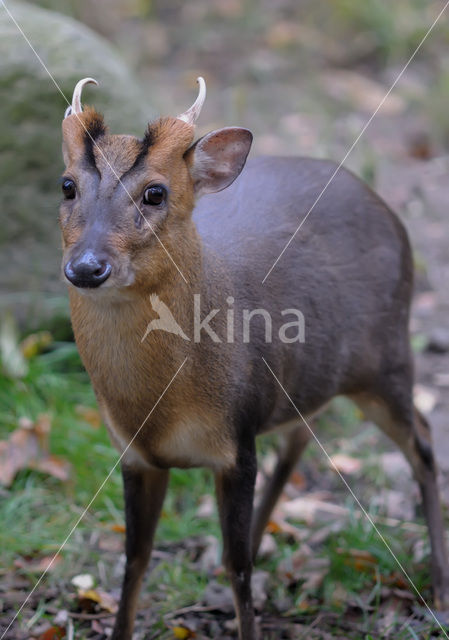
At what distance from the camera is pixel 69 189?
3.00 meters

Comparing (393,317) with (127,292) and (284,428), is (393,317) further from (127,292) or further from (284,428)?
(127,292)

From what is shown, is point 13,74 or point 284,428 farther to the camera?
point 13,74

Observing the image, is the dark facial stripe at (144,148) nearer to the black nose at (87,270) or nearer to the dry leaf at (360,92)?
the black nose at (87,270)

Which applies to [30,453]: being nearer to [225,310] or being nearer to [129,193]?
[225,310]

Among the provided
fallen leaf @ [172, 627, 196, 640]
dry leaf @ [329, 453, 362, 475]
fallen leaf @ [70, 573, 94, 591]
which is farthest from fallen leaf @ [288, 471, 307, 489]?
fallen leaf @ [172, 627, 196, 640]

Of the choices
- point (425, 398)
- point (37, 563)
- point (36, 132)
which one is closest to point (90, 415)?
point (37, 563)

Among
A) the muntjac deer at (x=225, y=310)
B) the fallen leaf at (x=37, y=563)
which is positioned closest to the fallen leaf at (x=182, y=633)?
the muntjac deer at (x=225, y=310)

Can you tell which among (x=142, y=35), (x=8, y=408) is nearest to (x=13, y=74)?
(x=8, y=408)

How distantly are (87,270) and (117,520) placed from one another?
7.05 feet

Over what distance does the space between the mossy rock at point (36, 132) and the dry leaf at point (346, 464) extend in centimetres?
175

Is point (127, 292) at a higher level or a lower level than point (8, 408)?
higher

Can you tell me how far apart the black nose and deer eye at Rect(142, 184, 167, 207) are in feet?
0.93

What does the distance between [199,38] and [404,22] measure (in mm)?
2007

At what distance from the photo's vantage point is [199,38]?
9828mm
